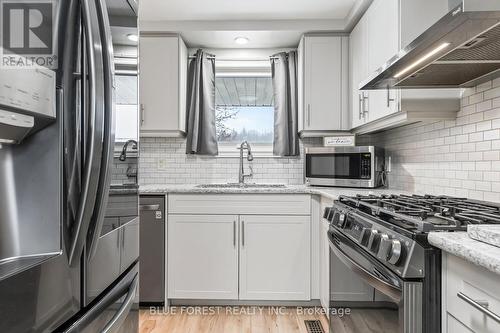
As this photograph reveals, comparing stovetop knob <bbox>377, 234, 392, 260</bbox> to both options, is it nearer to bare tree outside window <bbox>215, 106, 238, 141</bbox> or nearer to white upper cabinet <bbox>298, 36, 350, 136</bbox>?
white upper cabinet <bbox>298, 36, 350, 136</bbox>

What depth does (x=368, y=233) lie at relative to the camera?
1271mm

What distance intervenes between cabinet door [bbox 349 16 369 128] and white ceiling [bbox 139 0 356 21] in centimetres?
Result: 20

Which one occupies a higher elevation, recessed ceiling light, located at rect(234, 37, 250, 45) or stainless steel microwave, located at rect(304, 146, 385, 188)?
recessed ceiling light, located at rect(234, 37, 250, 45)

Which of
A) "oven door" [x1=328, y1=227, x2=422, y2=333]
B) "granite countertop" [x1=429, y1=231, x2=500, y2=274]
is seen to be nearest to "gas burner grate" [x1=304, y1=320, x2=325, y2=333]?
"oven door" [x1=328, y1=227, x2=422, y2=333]

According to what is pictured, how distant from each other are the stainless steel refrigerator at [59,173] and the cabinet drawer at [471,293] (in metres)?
0.97

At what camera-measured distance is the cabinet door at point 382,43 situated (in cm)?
196

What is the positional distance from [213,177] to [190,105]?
702 mm

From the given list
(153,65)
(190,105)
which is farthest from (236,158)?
(153,65)

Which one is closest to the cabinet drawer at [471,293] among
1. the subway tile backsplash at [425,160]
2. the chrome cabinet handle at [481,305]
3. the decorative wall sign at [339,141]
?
the chrome cabinet handle at [481,305]

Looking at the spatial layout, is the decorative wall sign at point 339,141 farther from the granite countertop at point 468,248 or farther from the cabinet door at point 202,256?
the granite countertop at point 468,248

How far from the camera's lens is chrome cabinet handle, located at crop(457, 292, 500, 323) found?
2.39 feet

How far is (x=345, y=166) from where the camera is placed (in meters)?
2.61

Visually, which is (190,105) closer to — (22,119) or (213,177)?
(213,177)

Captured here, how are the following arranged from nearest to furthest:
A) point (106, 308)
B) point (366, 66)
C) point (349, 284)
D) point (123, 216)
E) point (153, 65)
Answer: point (106, 308) → point (123, 216) → point (349, 284) → point (366, 66) → point (153, 65)
